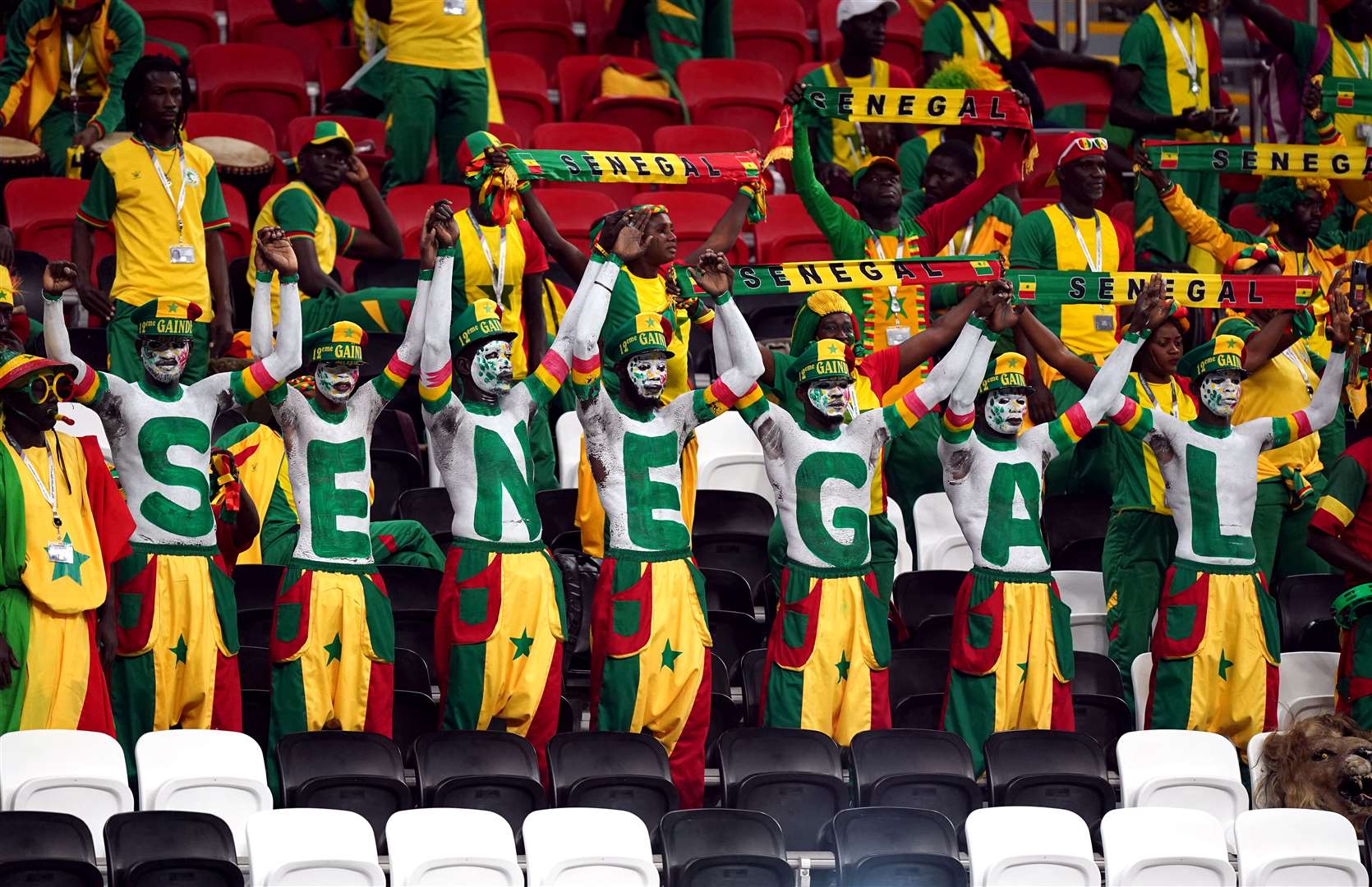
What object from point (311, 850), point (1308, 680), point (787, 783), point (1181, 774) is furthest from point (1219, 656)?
point (311, 850)

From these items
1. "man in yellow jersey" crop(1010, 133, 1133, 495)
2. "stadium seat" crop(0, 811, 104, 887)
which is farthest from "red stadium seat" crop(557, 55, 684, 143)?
"stadium seat" crop(0, 811, 104, 887)

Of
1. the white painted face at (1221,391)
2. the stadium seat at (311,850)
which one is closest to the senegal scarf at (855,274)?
the white painted face at (1221,391)

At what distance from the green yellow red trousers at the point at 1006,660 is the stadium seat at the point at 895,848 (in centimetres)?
105

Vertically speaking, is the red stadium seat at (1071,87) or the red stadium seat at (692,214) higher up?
the red stadium seat at (1071,87)

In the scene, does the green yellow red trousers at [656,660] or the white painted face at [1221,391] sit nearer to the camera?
the green yellow red trousers at [656,660]

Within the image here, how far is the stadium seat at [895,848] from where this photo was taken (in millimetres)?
7309

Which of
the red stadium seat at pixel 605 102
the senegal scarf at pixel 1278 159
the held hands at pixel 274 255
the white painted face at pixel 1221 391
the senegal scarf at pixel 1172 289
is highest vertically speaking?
the red stadium seat at pixel 605 102

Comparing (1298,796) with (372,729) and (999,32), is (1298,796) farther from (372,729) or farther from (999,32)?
(999,32)

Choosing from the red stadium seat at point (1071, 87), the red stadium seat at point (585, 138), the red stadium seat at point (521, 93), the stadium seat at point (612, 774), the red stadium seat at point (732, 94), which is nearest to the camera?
the stadium seat at point (612, 774)

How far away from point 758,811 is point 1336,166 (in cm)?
448

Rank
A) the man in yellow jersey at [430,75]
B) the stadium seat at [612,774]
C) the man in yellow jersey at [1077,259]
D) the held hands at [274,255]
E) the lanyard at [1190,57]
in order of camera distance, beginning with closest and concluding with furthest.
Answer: the stadium seat at [612,774], the held hands at [274,255], the man in yellow jersey at [1077,259], the man in yellow jersey at [430,75], the lanyard at [1190,57]

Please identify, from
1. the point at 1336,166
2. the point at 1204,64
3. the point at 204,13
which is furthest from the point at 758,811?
the point at 204,13

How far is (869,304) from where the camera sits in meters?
9.97

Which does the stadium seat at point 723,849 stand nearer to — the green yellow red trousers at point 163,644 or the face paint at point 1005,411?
the green yellow red trousers at point 163,644
